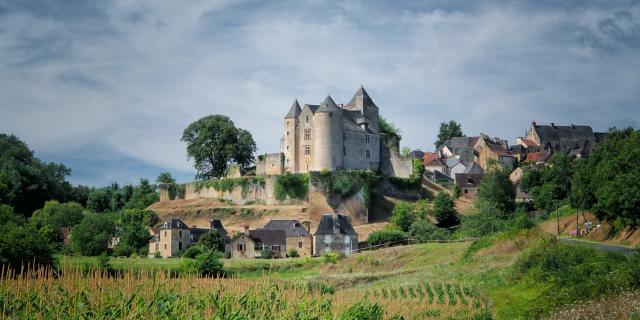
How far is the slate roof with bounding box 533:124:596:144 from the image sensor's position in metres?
106

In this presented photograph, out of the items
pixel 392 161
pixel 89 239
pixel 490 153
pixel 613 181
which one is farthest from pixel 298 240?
pixel 490 153

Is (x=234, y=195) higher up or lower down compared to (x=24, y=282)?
higher up

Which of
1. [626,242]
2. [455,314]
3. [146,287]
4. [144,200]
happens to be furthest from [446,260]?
[144,200]

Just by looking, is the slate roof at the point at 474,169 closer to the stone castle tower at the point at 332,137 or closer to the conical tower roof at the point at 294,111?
the stone castle tower at the point at 332,137

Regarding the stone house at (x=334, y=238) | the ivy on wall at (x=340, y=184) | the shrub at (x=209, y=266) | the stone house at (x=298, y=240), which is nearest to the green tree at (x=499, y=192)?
the ivy on wall at (x=340, y=184)

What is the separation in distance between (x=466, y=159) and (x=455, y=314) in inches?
2896

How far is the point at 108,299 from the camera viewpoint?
2020 centimetres

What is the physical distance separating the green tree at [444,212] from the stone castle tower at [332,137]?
9.71m

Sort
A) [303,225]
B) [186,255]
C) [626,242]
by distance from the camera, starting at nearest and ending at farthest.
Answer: [626,242]
[186,255]
[303,225]

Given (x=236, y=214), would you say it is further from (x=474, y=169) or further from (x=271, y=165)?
(x=474, y=169)

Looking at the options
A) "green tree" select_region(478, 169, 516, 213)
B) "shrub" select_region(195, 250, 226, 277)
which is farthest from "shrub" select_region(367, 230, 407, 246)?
"shrub" select_region(195, 250, 226, 277)

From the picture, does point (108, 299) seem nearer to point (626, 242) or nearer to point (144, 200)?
point (626, 242)

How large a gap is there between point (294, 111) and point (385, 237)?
20221 millimetres

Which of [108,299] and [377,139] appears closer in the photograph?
[108,299]
